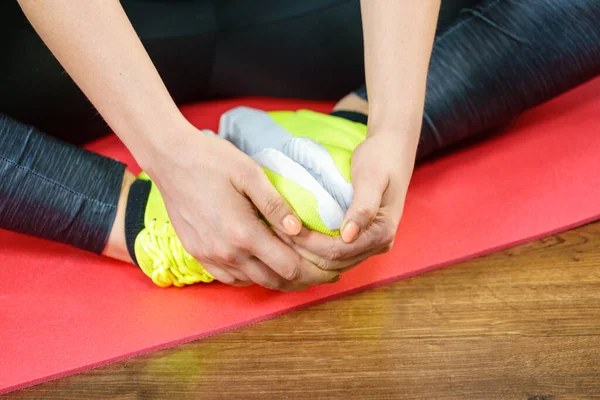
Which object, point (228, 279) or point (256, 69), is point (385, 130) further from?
point (256, 69)

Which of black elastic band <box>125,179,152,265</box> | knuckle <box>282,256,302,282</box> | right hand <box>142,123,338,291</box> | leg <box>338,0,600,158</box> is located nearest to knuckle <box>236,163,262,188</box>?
right hand <box>142,123,338,291</box>

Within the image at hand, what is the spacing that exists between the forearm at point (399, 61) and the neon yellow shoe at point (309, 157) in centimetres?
7

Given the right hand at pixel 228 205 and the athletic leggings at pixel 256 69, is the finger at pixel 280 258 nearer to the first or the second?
the right hand at pixel 228 205

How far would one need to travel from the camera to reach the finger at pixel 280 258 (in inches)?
26.5

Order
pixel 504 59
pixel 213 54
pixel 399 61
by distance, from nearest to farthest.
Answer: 1. pixel 399 61
2. pixel 504 59
3. pixel 213 54

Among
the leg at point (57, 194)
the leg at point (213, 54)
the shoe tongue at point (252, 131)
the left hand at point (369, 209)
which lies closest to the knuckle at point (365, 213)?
the left hand at point (369, 209)

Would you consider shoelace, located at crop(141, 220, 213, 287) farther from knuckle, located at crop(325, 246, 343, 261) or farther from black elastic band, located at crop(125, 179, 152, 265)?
knuckle, located at crop(325, 246, 343, 261)

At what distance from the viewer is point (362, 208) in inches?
25.7

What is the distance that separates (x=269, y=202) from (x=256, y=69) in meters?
0.47

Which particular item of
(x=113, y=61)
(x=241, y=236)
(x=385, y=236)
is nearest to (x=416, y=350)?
(x=385, y=236)

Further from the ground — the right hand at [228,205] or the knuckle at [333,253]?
the right hand at [228,205]

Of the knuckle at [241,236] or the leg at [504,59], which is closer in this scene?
the knuckle at [241,236]

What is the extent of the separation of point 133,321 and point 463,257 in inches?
16.5

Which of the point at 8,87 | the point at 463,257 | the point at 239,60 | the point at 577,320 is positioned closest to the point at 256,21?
the point at 239,60
